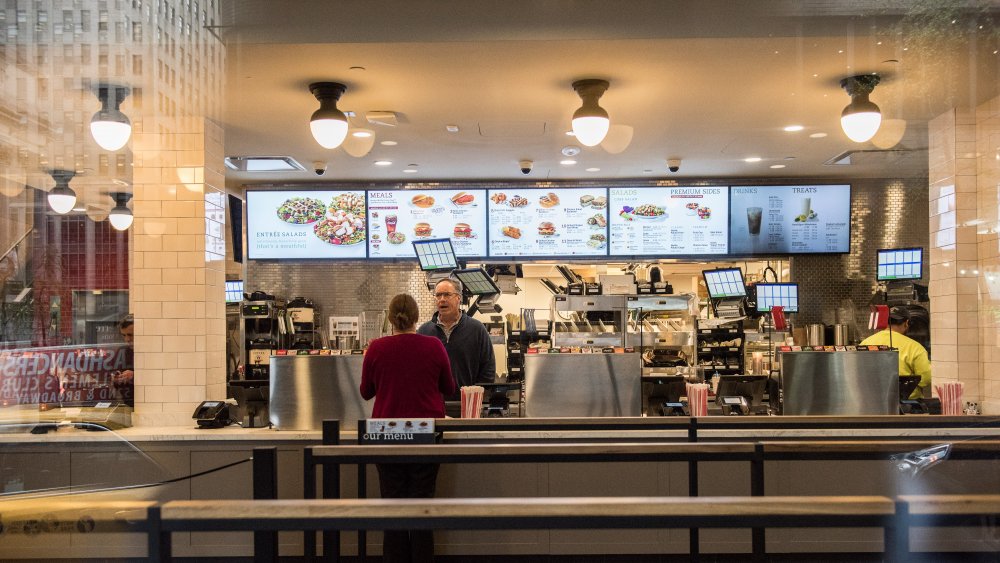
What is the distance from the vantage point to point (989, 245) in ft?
15.2

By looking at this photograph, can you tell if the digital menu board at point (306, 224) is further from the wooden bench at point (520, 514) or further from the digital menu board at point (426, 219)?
the wooden bench at point (520, 514)

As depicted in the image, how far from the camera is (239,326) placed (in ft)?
23.2

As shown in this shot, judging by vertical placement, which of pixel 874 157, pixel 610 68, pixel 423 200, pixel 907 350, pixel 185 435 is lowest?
pixel 185 435

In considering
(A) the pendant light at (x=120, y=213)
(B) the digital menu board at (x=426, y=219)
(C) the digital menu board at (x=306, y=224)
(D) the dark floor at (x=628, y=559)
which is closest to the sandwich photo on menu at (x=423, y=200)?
(B) the digital menu board at (x=426, y=219)

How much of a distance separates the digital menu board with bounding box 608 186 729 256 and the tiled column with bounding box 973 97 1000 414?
273cm

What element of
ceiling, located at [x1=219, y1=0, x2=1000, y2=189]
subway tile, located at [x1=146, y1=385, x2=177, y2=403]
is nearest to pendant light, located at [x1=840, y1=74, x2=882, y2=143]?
ceiling, located at [x1=219, y1=0, x2=1000, y2=189]

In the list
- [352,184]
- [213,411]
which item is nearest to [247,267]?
[352,184]

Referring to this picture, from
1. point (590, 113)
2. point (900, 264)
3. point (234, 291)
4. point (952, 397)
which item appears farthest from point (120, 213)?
point (900, 264)

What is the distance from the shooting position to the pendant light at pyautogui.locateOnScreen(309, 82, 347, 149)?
4250mm

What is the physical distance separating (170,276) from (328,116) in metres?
1.47

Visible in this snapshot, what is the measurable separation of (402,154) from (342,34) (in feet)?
8.77

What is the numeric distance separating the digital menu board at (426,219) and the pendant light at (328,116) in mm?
2976

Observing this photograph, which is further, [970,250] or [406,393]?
[970,250]

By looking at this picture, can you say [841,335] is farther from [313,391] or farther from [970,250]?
[313,391]
